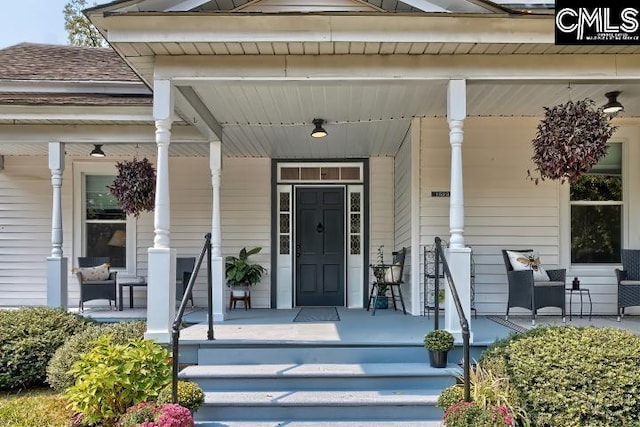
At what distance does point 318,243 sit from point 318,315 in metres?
1.82

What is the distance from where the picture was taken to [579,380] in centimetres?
345

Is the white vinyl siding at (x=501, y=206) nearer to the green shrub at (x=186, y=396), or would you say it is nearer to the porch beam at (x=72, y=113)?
the porch beam at (x=72, y=113)

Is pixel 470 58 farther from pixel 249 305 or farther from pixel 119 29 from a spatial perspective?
pixel 249 305

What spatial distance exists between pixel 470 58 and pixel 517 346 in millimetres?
2407

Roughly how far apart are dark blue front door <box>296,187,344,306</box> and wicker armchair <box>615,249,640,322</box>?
3.88 m

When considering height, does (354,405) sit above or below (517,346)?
below

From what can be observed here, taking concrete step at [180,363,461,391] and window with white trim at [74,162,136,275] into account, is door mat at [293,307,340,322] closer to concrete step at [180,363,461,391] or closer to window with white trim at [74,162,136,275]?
concrete step at [180,363,461,391]

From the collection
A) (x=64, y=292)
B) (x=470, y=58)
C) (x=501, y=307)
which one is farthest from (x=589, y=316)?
(x=64, y=292)

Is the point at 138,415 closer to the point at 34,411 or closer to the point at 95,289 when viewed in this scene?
the point at 34,411

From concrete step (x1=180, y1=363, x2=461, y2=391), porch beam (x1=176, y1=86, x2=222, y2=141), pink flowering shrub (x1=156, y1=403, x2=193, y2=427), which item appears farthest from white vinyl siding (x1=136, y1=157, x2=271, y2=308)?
pink flowering shrub (x1=156, y1=403, x2=193, y2=427)

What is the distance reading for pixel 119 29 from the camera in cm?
410

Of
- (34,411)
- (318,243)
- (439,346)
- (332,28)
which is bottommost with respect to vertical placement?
(34,411)

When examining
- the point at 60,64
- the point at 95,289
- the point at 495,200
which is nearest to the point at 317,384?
the point at 495,200

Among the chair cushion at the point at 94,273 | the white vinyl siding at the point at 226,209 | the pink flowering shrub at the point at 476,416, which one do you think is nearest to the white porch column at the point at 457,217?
the pink flowering shrub at the point at 476,416
